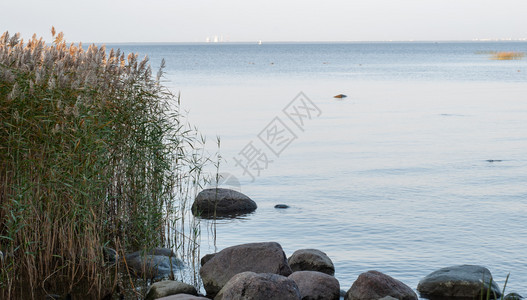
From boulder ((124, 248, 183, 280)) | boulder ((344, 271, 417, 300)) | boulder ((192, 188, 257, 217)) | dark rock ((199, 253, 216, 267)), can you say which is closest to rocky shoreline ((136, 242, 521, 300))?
boulder ((344, 271, 417, 300))

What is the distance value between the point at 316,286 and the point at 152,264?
2.33 metres

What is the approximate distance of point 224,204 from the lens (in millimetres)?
14312

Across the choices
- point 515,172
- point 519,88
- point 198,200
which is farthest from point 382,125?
point 519,88

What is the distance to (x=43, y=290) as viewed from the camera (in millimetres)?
8812

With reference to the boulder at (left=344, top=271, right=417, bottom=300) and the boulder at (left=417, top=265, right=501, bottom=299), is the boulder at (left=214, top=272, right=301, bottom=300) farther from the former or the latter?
the boulder at (left=417, top=265, right=501, bottom=299)

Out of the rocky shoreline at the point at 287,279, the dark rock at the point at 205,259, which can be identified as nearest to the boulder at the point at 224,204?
the dark rock at the point at 205,259

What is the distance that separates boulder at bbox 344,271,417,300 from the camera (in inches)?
345

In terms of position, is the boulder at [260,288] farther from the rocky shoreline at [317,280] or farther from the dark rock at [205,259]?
the dark rock at [205,259]

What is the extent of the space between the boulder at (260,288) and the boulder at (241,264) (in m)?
1.38

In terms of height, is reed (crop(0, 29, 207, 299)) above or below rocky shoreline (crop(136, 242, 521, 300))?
above

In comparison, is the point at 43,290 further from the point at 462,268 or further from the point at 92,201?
the point at 462,268

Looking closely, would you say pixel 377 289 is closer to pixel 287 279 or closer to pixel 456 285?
pixel 456 285

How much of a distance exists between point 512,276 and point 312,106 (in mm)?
26967

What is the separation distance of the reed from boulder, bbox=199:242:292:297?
953 millimetres
